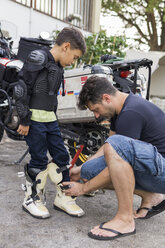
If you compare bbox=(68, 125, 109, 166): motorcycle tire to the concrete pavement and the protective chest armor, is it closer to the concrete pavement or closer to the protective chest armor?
the concrete pavement

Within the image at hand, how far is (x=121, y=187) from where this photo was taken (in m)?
2.13

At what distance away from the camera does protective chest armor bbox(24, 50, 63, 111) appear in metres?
2.44

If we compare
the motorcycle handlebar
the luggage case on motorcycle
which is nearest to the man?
the luggage case on motorcycle

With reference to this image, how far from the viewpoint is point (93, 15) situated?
44.5 feet

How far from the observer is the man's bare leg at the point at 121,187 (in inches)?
83.5

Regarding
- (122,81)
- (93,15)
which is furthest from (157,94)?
(122,81)

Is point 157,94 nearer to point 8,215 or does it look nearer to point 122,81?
point 122,81

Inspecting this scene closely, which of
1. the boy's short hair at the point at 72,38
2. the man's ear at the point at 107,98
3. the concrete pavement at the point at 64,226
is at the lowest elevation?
the concrete pavement at the point at 64,226

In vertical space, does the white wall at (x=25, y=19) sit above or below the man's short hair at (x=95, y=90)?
above

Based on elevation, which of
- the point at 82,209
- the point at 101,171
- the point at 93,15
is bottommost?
the point at 82,209

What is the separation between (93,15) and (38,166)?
479 inches

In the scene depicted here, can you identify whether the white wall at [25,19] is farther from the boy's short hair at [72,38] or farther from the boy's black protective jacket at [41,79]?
Result: the boy's black protective jacket at [41,79]

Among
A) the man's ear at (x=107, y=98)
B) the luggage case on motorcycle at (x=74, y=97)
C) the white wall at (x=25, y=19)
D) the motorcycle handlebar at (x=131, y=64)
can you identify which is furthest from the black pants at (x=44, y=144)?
the white wall at (x=25, y=19)

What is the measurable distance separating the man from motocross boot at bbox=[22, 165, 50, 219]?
23cm
